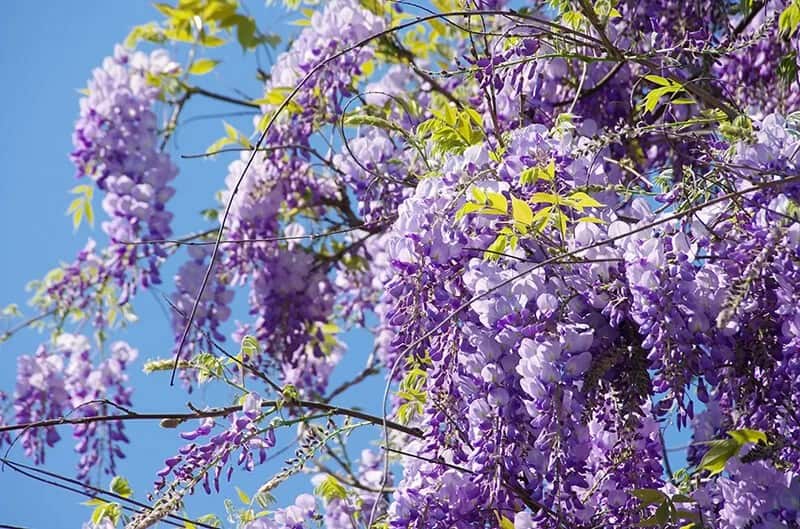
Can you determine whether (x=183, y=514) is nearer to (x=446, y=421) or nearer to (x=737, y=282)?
(x=446, y=421)

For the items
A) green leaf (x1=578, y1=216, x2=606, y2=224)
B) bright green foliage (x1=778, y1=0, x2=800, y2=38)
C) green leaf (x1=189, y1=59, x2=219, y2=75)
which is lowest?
green leaf (x1=578, y1=216, x2=606, y2=224)

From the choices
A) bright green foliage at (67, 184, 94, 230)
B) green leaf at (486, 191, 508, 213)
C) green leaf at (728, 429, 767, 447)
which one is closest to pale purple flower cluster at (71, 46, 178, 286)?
bright green foliage at (67, 184, 94, 230)

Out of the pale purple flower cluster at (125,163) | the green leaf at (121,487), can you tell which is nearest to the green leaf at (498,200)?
the green leaf at (121,487)

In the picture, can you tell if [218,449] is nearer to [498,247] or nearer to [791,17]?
[498,247]

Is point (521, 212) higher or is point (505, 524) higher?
point (521, 212)

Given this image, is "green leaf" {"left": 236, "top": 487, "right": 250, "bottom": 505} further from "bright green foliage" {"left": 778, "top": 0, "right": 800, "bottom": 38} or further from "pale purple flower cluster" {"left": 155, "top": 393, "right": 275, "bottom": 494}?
"bright green foliage" {"left": 778, "top": 0, "right": 800, "bottom": 38}

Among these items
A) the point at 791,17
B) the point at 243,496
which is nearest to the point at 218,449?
the point at 243,496

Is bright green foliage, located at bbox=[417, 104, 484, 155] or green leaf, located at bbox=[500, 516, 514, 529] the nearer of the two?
green leaf, located at bbox=[500, 516, 514, 529]

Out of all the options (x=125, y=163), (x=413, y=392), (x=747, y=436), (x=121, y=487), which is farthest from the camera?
(x=125, y=163)

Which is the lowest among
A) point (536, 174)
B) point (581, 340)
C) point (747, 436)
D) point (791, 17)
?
point (747, 436)

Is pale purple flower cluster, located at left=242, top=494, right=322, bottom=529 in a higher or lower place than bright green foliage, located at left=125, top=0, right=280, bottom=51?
lower

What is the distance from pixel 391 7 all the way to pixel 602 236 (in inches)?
52.2

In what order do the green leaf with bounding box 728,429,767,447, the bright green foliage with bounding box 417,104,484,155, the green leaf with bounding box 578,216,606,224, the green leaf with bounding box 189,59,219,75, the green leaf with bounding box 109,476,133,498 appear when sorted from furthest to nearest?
the green leaf with bounding box 189,59,219,75, the green leaf with bounding box 109,476,133,498, the bright green foliage with bounding box 417,104,484,155, the green leaf with bounding box 578,216,606,224, the green leaf with bounding box 728,429,767,447

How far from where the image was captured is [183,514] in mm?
1701
